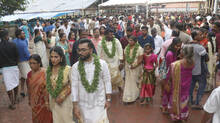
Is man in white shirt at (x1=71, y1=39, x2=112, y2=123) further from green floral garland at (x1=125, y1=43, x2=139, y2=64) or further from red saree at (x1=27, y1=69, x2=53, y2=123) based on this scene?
green floral garland at (x1=125, y1=43, x2=139, y2=64)

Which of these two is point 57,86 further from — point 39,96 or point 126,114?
point 126,114

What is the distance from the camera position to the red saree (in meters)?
3.58

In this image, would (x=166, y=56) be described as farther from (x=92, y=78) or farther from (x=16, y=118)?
(x=16, y=118)

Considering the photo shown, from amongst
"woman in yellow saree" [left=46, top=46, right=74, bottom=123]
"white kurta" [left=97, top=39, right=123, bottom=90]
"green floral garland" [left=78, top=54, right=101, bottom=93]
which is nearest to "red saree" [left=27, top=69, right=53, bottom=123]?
"woman in yellow saree" [left=46, top=46, right=74, bottom=123]

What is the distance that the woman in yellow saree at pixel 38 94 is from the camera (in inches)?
141

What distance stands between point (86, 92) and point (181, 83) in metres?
1.86

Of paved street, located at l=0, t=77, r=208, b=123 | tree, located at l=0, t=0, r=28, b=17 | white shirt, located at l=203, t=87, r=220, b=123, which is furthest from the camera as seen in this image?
tree, located at l=0, t=0, r=28, b=17

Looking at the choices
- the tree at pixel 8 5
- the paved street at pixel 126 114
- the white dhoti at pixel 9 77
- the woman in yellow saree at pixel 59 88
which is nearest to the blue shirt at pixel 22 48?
the white dhoti at pixel 9 77

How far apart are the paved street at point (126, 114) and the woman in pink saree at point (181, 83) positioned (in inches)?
18.6

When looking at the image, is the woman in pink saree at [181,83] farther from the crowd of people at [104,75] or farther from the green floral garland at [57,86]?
the green floral garland at [57,86]

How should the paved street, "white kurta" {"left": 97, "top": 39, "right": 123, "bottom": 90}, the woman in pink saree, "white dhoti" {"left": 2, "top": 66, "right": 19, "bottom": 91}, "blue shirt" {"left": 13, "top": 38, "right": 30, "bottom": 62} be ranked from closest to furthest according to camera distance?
the woman in pink saree, the paved street, "white dhoti" {"left": 2, "top": 66, "right": 19, "bottom": 91}, "white kurta" {"left": 97, "top": 39, "right": 123, "bottom": 90}, "blue shirt" {"left": 13, "top": 38, "right": 30, "bottom": 62}

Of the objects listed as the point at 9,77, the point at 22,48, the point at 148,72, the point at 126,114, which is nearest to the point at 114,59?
the point at 148,72

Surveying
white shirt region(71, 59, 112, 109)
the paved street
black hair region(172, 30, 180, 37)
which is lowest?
the paved street

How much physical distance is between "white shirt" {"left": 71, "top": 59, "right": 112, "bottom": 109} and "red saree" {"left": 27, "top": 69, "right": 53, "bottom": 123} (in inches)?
23.7
